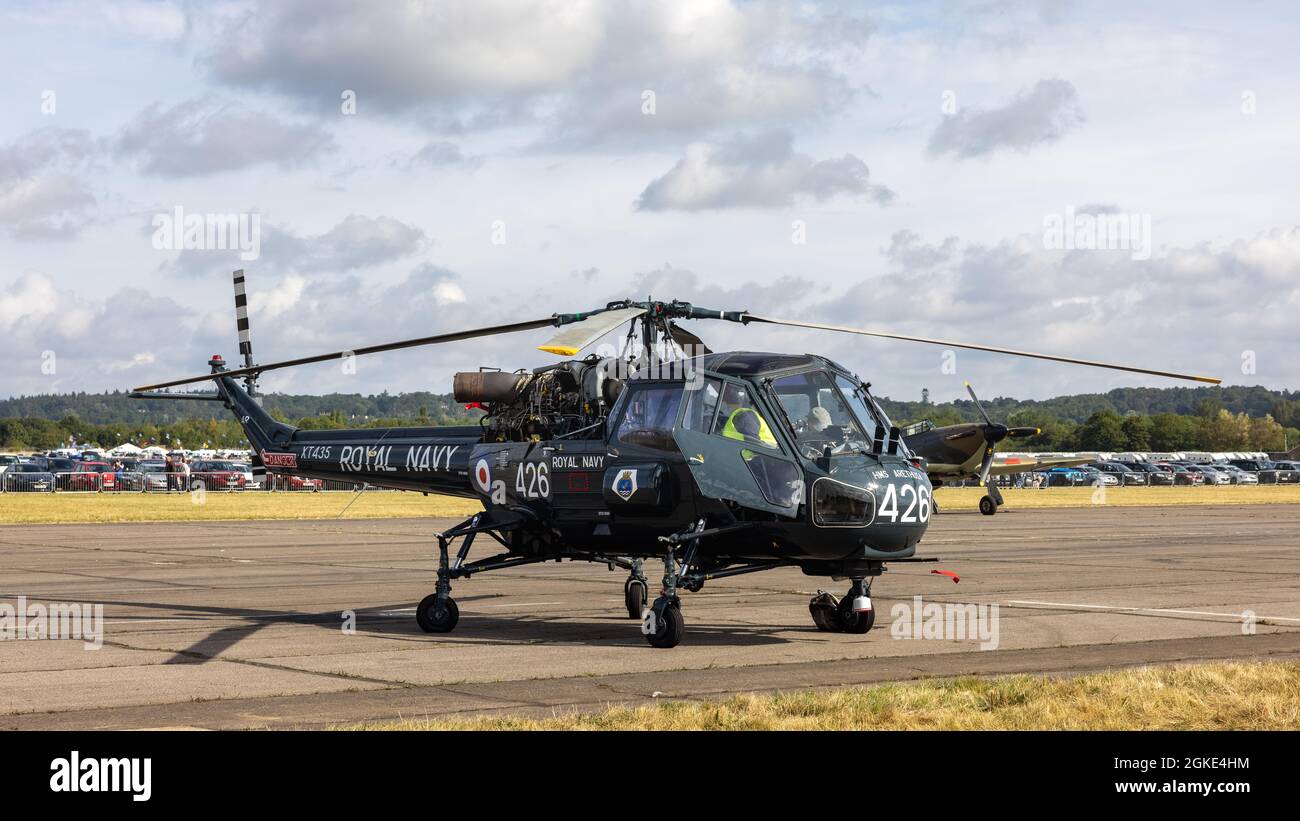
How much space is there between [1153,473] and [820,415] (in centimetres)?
11706

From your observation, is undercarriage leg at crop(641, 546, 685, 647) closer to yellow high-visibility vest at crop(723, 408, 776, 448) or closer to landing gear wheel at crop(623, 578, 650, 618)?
yellow high-visibility vest at crop(723, 408, 776, 448)

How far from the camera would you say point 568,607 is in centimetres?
1969

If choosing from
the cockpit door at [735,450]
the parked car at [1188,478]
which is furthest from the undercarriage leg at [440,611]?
the parked car at [1188,478]

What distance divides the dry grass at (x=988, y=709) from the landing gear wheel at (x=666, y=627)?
367 centimetres

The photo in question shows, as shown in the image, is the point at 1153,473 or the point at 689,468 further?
the point at 1153,473

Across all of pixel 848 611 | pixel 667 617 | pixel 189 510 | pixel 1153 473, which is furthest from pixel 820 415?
pixel 1153 473

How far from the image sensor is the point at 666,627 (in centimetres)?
1465

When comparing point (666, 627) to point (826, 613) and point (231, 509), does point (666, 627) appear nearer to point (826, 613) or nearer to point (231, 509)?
point (826, 613)

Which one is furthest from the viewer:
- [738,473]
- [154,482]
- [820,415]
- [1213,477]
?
[1213,477]

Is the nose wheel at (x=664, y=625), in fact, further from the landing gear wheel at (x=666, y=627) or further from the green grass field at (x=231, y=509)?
the green grass field at (x=231, y=509)

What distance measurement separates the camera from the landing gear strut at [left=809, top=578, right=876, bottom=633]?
15867mm
